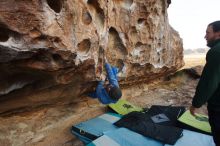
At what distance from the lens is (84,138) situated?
4.31m

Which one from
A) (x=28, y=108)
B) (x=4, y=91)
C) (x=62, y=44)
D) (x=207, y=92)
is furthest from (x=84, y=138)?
(x=207, y=92)

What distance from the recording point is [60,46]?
3107 mm

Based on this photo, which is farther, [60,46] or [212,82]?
[60,46]

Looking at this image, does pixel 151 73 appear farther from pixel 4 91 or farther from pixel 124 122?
pixel 4 91

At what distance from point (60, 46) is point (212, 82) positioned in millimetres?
1900

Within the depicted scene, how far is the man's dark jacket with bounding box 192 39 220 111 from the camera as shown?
2.89 meters

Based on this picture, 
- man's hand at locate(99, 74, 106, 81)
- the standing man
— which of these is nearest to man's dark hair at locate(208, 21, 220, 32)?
the standing man

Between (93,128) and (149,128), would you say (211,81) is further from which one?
(93,128)

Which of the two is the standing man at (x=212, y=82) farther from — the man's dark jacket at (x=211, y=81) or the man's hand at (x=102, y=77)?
the man's hand at (x=102, y=77)

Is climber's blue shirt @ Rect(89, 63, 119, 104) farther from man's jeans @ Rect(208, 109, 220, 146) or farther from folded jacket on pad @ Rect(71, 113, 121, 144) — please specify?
man's jeans @ Rect(208, 109, 220, 146)

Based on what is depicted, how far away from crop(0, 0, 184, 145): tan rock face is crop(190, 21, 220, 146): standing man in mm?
1648

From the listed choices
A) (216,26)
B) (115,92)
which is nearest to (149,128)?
(115,92)

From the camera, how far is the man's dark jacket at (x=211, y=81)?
2.89m

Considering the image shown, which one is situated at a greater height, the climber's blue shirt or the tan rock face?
the tan rock face
